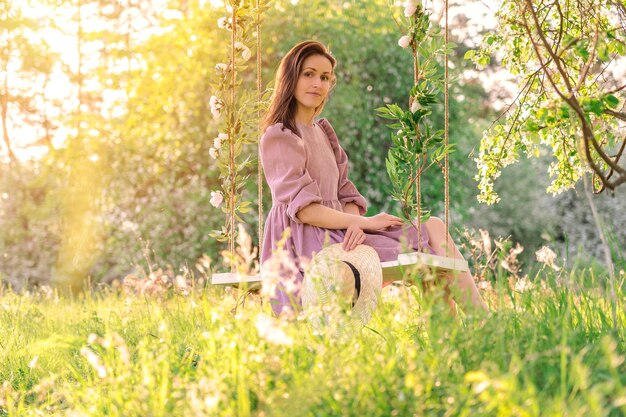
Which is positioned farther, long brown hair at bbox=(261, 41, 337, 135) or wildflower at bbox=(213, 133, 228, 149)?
wildflower at bbox=(213, 133, 228, 149)

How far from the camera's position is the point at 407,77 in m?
8.67

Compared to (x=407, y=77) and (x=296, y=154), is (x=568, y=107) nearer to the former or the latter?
(x=296, y=154)

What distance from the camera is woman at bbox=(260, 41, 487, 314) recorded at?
137 inches

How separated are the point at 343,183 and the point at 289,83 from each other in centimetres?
57

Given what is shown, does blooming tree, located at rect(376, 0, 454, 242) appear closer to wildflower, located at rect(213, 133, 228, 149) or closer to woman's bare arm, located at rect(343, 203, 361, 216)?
woman's bare arm, located at rect(343, 203, 361, 216)

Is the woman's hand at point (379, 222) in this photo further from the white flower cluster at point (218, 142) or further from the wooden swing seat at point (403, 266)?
the white flower cluster at point (218, 142)

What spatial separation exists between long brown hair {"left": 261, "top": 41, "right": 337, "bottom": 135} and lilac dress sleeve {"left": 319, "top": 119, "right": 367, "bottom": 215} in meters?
0.25

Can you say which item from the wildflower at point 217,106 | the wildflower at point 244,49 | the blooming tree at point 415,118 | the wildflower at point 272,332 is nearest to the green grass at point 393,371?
the wildflower at point 272,332

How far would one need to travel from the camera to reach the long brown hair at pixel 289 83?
3.77 m

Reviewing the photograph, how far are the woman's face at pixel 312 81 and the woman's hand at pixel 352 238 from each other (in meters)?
0.73

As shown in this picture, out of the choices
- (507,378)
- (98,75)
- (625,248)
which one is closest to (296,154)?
(507,378)

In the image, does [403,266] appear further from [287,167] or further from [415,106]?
[287,167]

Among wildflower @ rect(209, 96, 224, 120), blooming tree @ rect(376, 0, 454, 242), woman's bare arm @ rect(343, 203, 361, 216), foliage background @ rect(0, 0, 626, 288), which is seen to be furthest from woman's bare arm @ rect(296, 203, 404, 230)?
foliage background @ rect(0, 0, 626, 288)

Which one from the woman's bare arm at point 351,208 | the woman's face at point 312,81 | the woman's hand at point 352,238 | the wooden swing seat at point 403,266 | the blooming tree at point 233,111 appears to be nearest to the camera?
the wooden swing seat at point 403,266
